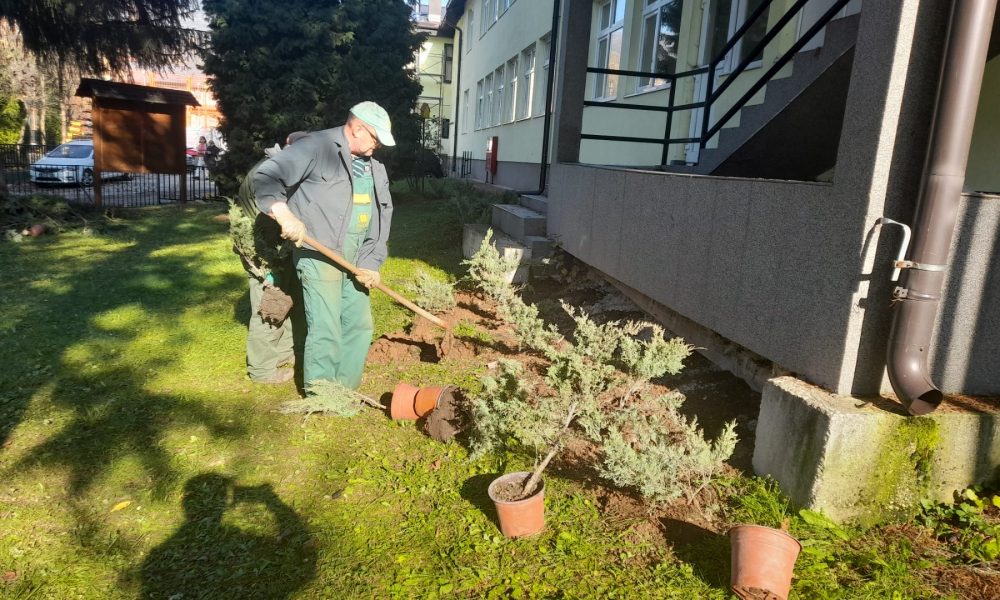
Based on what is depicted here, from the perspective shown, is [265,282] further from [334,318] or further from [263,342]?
[334,318]

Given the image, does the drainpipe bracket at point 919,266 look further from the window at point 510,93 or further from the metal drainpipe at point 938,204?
the window at point 510,93

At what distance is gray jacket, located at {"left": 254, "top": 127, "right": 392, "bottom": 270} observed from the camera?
3932 mm

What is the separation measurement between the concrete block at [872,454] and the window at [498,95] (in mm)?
18770

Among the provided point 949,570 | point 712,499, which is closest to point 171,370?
point 712,499

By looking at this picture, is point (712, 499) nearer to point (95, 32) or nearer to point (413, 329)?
point (413, 329)

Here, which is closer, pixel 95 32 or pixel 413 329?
pixel 413 329

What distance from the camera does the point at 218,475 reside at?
3598mm

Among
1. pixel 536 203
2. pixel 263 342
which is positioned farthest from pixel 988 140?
pixel 263 342

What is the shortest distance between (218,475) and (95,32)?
14.1 meters

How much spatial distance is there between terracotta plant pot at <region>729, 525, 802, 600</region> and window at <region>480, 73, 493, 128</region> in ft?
69.8

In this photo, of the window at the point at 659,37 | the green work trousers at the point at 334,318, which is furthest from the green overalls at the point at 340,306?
the window at the point at 659,37

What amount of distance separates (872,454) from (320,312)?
3167mm

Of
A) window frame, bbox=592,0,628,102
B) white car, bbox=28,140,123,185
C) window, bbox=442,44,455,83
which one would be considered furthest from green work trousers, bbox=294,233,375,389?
window, bbox=442,44,455,83

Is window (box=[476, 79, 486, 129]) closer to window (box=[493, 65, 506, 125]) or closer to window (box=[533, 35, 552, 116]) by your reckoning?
window (box=[493, 65, 506, 125])
